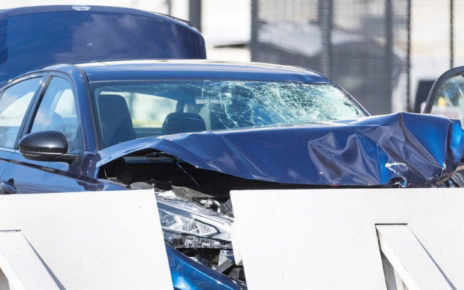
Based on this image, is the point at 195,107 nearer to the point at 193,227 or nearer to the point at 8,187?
the point at 8,187

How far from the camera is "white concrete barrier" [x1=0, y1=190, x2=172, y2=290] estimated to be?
296cm

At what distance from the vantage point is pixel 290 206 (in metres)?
3.09

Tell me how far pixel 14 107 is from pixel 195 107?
1487 millimetres

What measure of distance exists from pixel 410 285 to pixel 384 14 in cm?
1166

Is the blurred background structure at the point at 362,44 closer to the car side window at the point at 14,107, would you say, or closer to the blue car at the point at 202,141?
the car side window at the point at 14,107

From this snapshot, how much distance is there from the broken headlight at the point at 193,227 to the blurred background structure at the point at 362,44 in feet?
34.5

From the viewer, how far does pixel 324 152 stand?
376 cm

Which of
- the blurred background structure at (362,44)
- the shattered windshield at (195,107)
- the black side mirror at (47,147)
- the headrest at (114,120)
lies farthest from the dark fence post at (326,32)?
the black side mirror at (47,147)

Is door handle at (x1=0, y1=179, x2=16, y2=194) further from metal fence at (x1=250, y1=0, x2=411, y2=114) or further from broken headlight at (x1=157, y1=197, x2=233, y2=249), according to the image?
metal fence at (x1=250, y1=0, x2=411, y2=114)

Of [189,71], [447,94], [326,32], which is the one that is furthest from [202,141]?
[326,32]

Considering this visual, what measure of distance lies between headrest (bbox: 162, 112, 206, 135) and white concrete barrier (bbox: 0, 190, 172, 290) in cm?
161

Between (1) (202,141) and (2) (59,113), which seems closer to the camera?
(1) (202,141)

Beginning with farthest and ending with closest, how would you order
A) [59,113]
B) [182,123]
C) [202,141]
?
1. [59,113]
2. [182,123]
3. [202,141]

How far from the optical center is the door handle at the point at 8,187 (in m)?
4.97
